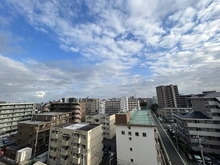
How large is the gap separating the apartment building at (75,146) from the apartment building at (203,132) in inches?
1089

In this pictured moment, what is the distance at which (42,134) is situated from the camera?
38.6 metres

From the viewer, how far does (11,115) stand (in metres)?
56.4

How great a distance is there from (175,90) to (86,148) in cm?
10822

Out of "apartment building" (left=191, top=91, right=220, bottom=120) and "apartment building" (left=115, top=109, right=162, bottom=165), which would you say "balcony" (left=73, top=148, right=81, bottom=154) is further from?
"apartment building" (left=191, top=91, right=220, bottom=120)

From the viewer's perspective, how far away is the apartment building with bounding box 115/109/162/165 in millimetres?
24281

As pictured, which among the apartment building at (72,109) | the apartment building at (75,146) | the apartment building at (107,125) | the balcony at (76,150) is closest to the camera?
the apartment building at (75,146)

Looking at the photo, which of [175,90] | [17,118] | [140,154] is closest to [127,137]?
[140,154]

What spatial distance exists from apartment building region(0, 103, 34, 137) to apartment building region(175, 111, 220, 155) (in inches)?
2997

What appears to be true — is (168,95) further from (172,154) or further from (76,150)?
(76,150)

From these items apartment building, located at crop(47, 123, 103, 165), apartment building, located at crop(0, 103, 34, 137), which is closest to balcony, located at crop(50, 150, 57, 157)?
apartment building, located at crop(47, 123, 103, 165)

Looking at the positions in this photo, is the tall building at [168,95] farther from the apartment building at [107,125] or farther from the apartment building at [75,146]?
the apartment building at [75,146]

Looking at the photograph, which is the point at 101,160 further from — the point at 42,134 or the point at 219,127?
the point at 219,127

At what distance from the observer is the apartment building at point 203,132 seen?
105ft

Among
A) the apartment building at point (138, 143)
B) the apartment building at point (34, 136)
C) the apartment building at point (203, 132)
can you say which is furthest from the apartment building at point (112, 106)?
the apartment building at point (138, 143)
